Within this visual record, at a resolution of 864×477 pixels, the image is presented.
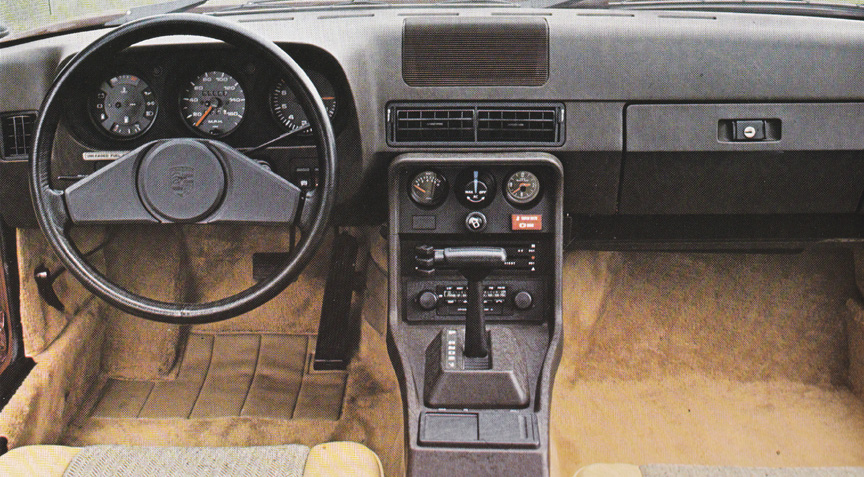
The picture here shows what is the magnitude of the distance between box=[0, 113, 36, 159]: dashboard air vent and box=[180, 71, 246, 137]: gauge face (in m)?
0.46

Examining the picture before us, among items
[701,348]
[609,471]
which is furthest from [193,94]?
A: [701,348]

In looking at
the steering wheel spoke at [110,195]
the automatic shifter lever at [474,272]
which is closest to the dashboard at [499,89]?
the steering wheel spoke at [110,195]

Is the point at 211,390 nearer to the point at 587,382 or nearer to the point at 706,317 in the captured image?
the point at 587,382

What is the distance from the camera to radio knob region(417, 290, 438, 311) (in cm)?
179

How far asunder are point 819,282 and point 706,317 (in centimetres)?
41

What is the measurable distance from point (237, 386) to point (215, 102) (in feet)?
3.53

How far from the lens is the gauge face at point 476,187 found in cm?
176

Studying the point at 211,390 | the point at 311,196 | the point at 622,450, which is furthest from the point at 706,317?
the point at 211,390

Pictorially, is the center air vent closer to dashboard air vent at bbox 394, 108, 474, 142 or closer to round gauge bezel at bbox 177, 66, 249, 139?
dashboard air vent at bbox 394, 108, 474, 142

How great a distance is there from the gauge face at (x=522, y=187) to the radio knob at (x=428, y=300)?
32cm

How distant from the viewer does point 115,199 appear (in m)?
1.53

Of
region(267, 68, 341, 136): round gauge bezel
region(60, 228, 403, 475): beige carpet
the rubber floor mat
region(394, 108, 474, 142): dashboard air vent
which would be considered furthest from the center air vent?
the rubber floor mat

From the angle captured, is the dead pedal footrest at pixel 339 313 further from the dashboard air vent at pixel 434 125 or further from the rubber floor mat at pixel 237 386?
the dashboard air vent at pixel 434 125

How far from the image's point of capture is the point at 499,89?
1725 mm
